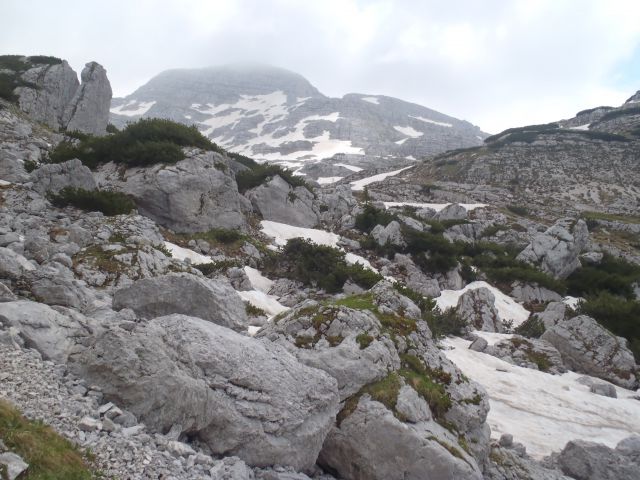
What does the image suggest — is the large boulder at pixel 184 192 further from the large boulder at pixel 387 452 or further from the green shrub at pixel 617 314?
the green shrub at pixel 617 314

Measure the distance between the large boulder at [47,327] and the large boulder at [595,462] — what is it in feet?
32.1

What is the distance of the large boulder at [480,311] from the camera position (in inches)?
793

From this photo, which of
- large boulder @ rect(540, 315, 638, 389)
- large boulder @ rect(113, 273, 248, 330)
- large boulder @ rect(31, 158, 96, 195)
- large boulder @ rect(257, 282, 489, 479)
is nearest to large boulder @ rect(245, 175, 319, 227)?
large boulder @ rect(31, 158, 96, 195)

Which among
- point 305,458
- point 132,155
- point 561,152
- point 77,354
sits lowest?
point 305,458

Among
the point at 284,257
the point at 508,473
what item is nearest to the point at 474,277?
the point at 284,257

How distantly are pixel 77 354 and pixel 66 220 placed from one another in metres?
11.7

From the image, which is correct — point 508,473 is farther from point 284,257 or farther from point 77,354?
point 284,257

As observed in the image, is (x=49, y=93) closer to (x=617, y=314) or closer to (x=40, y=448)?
(x=40, y=448)

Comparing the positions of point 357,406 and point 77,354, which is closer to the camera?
point 77,354

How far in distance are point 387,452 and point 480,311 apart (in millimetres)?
15643

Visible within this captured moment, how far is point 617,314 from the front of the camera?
67.4ft

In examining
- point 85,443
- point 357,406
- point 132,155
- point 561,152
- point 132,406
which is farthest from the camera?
point 561,152

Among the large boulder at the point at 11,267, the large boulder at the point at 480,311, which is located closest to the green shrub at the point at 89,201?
the large boulder at the point at 11,267

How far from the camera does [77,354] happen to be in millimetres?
5266
